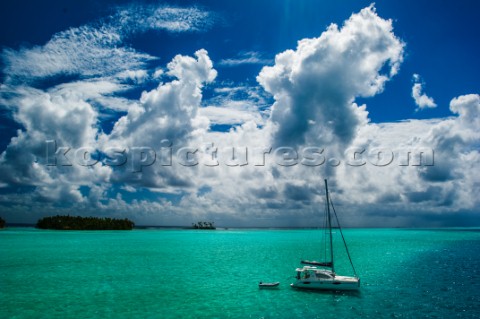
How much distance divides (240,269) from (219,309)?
91.1 feet

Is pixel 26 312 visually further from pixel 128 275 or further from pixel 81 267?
pixel 81 267

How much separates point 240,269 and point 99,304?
100 feet

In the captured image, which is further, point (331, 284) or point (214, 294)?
point (331, 284)

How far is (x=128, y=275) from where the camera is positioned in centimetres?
5284

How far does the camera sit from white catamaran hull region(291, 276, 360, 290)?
4200 centimetres

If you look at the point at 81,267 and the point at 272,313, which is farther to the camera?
the point at 81,267

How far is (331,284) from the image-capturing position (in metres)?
42.6

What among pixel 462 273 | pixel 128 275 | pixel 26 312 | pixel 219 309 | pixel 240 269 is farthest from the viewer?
pixel 240 269

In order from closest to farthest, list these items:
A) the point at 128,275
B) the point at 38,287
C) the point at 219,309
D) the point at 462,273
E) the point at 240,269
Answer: the point at 219,309, the point at 38,287, the point at 128,275, the point at 462,273, the point at 240,269

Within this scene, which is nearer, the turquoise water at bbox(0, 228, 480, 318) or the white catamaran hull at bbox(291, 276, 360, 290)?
the turquoise water at bbox(0, 228, 480, 318)

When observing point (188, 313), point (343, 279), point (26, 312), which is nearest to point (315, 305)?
point (343, 279)

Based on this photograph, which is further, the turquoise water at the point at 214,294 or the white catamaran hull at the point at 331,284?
the white catamaran hull at the point at 331,284

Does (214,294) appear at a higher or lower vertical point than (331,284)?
lower

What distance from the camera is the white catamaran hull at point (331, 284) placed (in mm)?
42000
